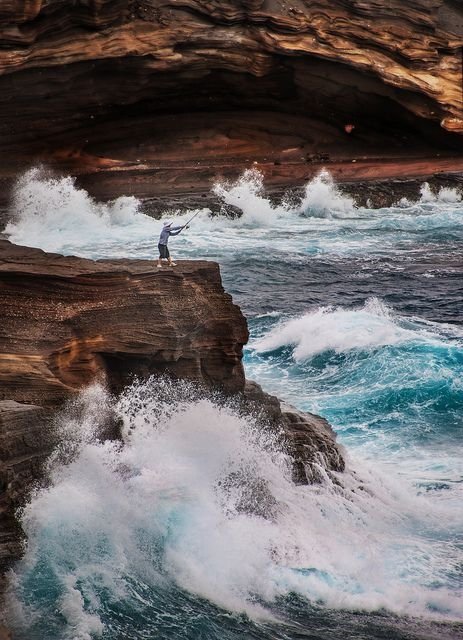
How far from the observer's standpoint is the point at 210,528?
1020cm

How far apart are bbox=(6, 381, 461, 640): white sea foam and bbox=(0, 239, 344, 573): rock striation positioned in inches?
10.0

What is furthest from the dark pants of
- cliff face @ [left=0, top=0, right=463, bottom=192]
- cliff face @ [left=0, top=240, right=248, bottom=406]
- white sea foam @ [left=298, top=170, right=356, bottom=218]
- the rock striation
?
white sea foam @ [left=298, top=170, right=356, bottom=218]

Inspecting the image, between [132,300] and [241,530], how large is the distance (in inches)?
98.8

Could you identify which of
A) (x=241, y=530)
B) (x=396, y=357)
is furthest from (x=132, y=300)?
(x=396, y=357)

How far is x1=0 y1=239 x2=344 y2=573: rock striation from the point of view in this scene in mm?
10250

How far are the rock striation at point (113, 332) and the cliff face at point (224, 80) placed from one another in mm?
15052

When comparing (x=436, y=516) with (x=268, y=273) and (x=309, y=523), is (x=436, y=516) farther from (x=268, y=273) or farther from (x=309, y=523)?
(x=268, y=273)

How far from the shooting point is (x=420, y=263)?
22.0 meters

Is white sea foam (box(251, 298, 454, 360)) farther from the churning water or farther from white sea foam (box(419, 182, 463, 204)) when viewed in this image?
white sea foam (box(419, 182, 463, 204))

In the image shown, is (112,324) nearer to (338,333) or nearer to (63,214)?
(338,333)

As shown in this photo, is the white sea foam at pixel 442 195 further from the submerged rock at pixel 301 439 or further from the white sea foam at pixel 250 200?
the submerged rock at pixel 301 439

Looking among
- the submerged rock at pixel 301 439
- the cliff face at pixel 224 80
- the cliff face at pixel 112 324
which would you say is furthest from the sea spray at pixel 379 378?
the cliff face at pixel 224 80

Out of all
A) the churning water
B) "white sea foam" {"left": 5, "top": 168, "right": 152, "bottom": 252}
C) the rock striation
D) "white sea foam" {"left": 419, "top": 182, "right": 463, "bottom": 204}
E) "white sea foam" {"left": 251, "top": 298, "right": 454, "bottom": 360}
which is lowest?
"white sea foam" {"left": 5, "top": 168, "right": 152, "bottom": 252}

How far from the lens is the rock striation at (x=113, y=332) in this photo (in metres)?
10.2
